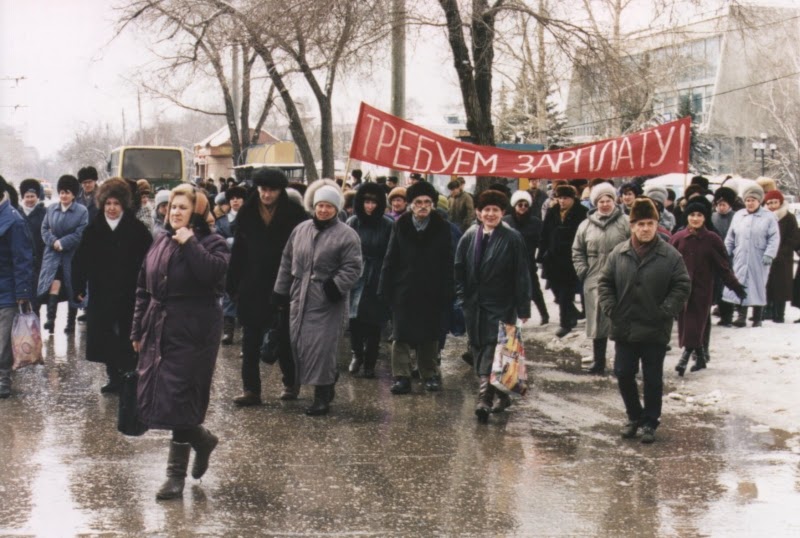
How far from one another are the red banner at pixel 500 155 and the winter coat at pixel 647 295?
393 cm

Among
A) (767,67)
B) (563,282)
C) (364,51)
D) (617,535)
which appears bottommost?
(617,535)

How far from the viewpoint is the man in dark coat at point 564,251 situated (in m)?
13.2

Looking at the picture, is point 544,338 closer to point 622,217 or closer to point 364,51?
point 622,217

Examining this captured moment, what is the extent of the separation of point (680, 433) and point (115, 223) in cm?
474

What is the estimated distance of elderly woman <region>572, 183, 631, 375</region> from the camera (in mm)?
11000

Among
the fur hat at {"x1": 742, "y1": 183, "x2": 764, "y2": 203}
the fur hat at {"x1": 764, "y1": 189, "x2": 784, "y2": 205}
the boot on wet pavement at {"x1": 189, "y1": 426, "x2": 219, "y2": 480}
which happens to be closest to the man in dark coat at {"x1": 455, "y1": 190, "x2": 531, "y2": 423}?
the boot on wet pavement at {"x1": 189, "y1": 426, "x2": 219, "y2": 480}

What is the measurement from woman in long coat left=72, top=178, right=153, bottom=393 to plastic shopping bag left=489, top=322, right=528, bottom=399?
280 cm

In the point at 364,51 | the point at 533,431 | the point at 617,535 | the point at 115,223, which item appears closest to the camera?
the point at 617,535

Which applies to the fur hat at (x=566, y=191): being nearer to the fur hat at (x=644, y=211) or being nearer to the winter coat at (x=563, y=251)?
the winter coat at (x=563, y=251)

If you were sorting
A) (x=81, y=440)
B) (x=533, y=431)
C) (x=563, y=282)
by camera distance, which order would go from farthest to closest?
1. (x=563, y=282)
2. (x=533, y=431)
3. (x=81, y=440)

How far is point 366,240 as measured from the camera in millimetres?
11016

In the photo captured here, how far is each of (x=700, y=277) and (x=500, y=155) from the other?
2722mm

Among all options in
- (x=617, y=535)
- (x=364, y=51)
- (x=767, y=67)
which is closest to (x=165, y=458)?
(x=617, y=535)

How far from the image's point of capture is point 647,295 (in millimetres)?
7992
